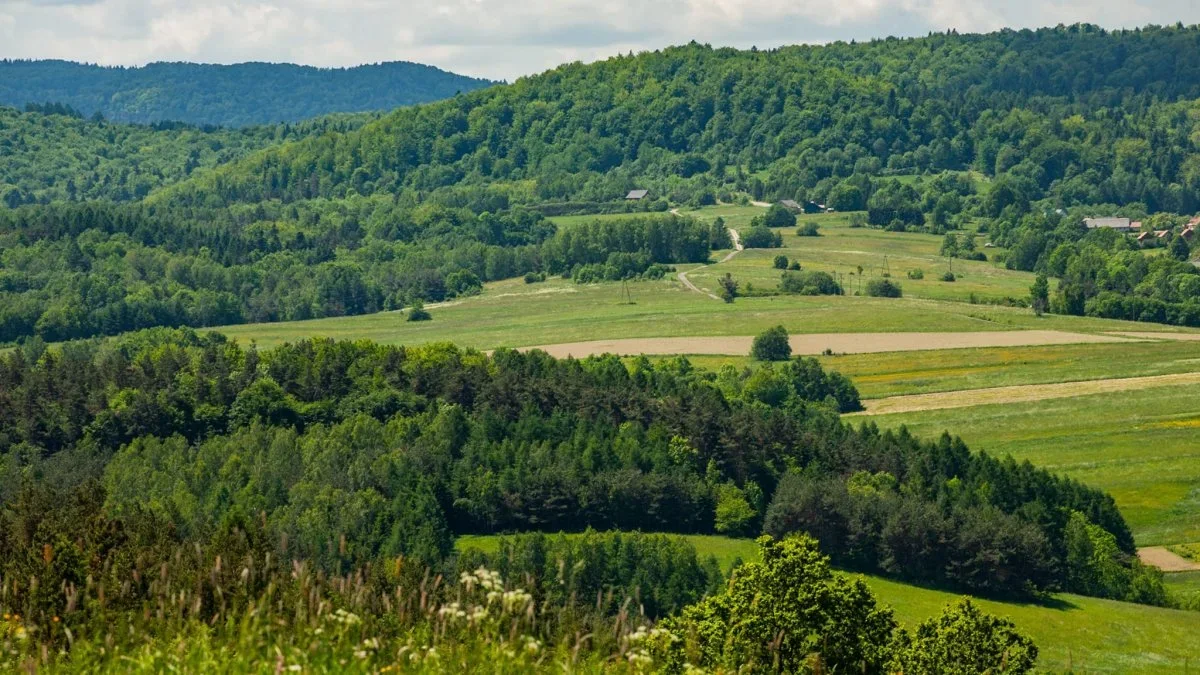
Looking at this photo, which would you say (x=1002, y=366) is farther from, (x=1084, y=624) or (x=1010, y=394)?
(x=1084, y=624)

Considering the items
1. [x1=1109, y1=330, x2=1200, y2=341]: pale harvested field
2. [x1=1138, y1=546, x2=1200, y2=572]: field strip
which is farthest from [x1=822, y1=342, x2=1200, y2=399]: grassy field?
[x1=1138, y1=546, x2=1200, y2=572]: field strip

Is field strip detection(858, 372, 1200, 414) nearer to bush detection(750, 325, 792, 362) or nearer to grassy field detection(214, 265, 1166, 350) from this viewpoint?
bush detection(750, 325, 792, 362)

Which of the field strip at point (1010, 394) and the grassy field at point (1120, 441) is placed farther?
the field strip at point (1010, 394)

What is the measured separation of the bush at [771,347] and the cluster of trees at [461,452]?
19.2 metres

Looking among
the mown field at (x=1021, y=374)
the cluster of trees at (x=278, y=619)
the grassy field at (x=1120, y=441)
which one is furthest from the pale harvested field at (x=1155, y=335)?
the cluster of trees at (x=278, y=619)

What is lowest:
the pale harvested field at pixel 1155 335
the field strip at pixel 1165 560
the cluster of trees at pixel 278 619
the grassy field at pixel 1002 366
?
the field strip at pixel 1165 560

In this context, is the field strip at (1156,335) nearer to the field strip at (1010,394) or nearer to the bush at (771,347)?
the field strip at (1010,394)

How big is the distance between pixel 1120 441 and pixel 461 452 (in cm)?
4947

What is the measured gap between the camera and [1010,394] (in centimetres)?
14588

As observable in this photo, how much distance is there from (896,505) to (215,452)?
45.3 metres

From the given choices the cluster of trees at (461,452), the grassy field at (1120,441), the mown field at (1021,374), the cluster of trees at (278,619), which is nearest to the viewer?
the cluster of trees at (278,619)

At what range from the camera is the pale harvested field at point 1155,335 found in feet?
581

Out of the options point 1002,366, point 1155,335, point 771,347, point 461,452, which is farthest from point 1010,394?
point 461,452

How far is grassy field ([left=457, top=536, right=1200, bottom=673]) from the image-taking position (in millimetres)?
79875
